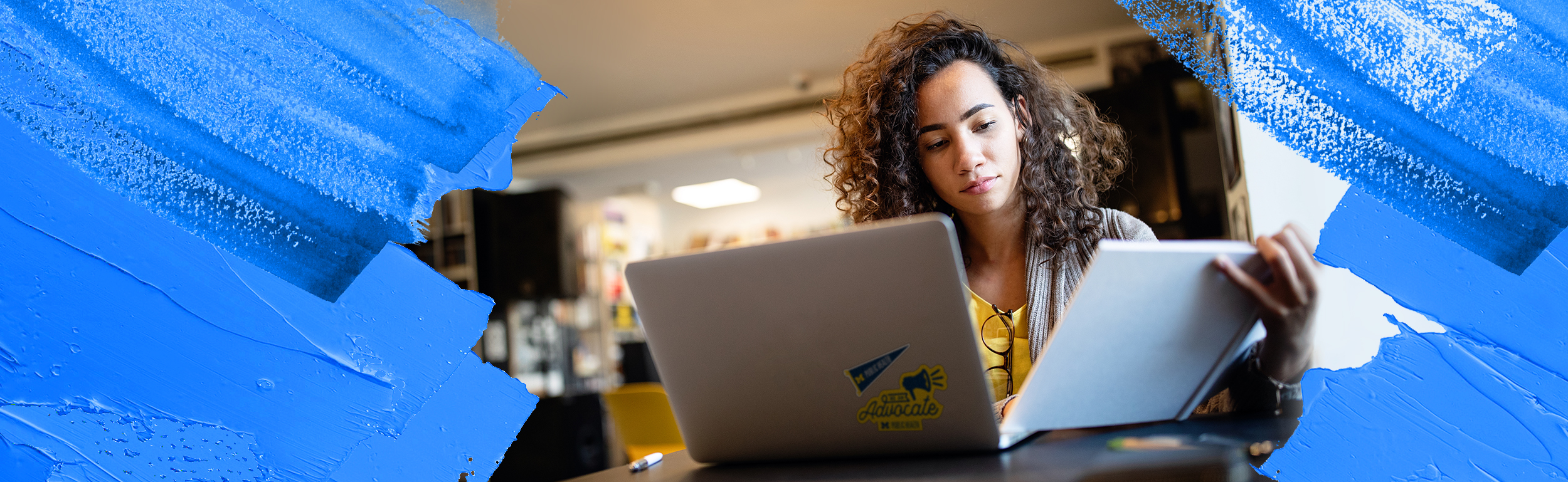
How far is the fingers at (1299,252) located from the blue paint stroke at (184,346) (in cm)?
85

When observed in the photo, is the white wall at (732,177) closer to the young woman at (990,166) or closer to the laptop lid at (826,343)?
the young woman at (990,166)

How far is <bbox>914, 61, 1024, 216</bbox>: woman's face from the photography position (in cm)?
133

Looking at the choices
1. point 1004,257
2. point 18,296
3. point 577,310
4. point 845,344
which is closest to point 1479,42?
point 845,344

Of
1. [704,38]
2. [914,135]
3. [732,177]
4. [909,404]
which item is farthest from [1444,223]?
[732,177]

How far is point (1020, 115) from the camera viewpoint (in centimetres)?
153

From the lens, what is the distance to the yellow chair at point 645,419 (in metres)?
3.15

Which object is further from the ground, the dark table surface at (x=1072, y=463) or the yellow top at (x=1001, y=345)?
the yellow top at (x=1001, y=345)

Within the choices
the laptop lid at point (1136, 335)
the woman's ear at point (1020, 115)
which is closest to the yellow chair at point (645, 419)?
the woman's ear at point (1020, 115)

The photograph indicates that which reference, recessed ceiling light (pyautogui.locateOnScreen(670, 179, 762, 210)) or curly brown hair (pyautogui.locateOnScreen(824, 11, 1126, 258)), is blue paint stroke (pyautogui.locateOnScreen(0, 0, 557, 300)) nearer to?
curly brown hair (pyautogui.locateOnScreen(824, 11, 1126, 258))

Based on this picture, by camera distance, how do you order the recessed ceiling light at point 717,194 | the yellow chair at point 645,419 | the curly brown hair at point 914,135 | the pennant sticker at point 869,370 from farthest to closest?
the recessed ceiling light at point 717,194 < the yellow chair at point 645,419 < the curly brown hair at point 914,135 < the pennant sticker at point 869,370

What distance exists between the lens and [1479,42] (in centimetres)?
82

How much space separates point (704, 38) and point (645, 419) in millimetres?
2089

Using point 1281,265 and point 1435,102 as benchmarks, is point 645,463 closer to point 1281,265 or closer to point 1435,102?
point 1281,265

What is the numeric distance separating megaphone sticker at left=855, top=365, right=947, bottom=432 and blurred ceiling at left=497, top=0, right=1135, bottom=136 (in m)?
2.41
